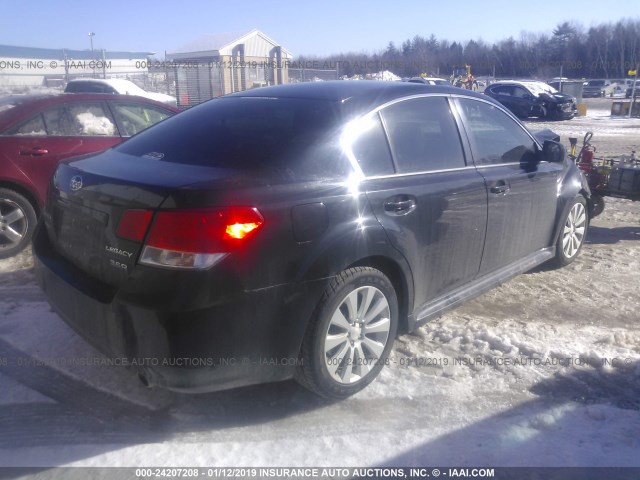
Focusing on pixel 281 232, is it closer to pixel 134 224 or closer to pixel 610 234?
pixel 134 224

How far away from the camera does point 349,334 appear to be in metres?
3.10

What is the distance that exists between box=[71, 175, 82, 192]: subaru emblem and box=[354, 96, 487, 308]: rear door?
1.46 m

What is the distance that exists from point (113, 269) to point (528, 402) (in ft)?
7.59

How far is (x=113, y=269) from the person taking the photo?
2.70m

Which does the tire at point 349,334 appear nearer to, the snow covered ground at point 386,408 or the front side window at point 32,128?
the snow covered ground at point 386,408

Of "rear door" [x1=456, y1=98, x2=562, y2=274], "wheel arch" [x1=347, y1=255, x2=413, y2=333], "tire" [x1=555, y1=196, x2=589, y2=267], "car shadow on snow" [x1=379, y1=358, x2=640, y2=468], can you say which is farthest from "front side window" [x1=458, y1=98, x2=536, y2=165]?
"car shadow on snow" [x1=379, y1=358, x2=640, y2=468]

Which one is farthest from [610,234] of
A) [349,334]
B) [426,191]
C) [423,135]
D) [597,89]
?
[597,89]

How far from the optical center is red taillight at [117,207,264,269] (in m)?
2.50

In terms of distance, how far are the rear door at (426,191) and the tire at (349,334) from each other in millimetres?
283

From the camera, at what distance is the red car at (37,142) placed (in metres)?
5.33

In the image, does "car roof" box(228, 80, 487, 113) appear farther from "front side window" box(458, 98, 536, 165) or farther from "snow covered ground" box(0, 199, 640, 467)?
"snow covered ground" box(0, 199, 640, 467)

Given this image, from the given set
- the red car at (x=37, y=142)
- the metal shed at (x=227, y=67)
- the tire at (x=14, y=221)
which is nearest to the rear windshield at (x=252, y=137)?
the red car at (x=37, y=142)

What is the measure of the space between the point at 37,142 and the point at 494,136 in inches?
164

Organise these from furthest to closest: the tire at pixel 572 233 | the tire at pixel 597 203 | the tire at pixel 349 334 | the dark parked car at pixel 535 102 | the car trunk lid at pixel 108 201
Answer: the dark parked car at pixel 535 102 < the tire at pixel 597 203 < the tire at pixel 572 233 < the tire at pixel 349 334 < the car trunk lid at pixel 108 201
